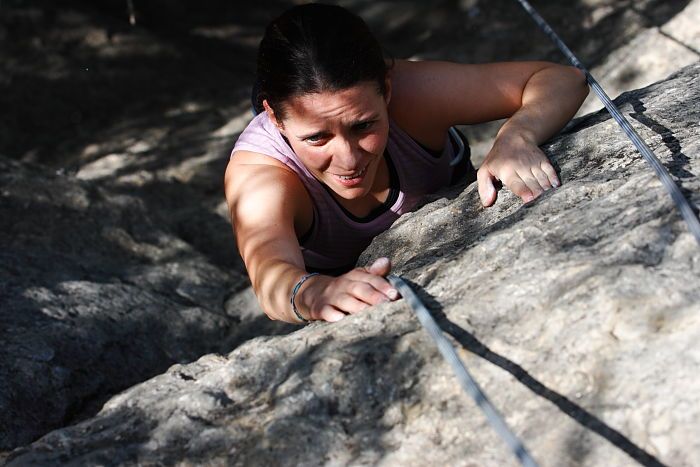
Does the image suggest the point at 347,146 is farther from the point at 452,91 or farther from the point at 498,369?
the point at 498,369

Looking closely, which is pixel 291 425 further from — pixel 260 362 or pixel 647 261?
pixel 647 261

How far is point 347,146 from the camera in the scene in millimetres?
2305

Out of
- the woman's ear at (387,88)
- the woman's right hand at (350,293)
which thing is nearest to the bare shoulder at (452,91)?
the woman's ear at (387,88)

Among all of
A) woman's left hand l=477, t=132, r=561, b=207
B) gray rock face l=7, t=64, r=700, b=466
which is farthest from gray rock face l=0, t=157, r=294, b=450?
woman's left hand l=477, t=132, r=561, b=207

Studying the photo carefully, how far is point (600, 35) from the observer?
549 cm

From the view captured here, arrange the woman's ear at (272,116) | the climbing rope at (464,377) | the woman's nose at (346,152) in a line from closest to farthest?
the climbing rope at (464,377)
the woman's nose at (346,152)
the woman's ear at (272,116)

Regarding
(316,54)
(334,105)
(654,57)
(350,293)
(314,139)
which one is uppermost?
(316,54)

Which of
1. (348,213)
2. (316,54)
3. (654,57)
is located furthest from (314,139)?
(654,57)

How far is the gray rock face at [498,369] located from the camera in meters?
1.48

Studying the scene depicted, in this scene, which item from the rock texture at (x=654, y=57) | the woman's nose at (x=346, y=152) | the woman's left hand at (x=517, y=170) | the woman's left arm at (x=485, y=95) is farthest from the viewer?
the rock texture at (x=654, y=57)

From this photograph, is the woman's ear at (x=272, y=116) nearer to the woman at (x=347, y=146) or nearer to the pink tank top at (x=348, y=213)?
the woman at (x=347, y=146)

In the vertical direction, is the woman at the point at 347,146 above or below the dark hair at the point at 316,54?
below

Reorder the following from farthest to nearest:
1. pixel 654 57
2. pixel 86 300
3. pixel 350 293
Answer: pixel 654 57, pixel 86 300, pixel 350 293

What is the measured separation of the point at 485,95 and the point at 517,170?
1.46ft
